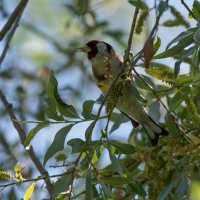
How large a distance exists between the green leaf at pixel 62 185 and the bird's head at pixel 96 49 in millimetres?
1019

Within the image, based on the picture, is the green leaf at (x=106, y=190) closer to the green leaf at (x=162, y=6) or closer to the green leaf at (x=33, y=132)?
the green leaf at (x=33, y=132)

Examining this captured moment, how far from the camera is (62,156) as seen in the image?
6.99 feet

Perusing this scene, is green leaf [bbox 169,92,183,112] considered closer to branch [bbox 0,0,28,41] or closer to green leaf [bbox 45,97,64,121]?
green leaf [bbox 45,97,64,121]

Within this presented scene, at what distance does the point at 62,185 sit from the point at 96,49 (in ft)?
4.11

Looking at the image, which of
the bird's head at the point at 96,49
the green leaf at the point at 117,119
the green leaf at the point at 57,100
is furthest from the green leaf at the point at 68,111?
the bird's head at the point at 96,49

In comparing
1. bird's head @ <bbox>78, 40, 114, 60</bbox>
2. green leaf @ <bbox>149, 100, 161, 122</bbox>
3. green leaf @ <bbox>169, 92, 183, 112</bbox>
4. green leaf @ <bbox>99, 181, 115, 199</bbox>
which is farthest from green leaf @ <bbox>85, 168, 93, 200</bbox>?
bird's head @ <bbox>78, 40, 114, 60</bbox>

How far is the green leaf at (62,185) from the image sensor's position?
2047 mm

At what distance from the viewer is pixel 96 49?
10.5ft

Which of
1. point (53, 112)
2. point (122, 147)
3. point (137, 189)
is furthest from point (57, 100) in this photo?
point (137, 189)

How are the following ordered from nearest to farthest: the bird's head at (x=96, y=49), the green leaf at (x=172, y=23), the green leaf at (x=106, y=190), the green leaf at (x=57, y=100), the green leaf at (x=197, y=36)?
the green leaf at (x=197, y=36)
the green leaf at (x=106, y=190)
the green leaf at (x=57, y=100)
the green leaf at (x=172, y=23)
the bird's head at (x=96, y=49)

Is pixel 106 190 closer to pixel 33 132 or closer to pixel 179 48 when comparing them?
pixel 33 132

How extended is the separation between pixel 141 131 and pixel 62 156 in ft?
2.63

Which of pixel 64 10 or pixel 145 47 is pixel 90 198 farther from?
pixel 64 10

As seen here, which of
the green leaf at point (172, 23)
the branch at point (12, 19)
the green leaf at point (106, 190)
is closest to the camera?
the green leaf at point (106, 190)
